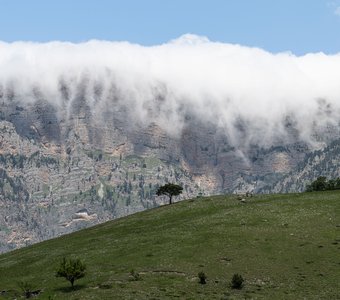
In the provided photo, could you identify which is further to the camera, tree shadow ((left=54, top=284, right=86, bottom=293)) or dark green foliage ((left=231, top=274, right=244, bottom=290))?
tree shadow ((left=54, top=284, right=86, bottom=293))

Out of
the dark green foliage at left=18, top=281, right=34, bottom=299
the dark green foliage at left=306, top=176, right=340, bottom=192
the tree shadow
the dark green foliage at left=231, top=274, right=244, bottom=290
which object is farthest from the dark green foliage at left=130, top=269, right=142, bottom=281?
the dark green foliage at left=306, top=176, right=340, bottom=192

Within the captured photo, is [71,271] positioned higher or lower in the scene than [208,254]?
higher

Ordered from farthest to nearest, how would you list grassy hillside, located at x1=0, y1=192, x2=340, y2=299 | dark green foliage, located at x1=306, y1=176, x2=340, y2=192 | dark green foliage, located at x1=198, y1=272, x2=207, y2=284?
dark green foliage, located at x1=306, y1=176, x2=340, y2=192 → dark green foliage, located at x1=198, y1=272, x2=207, y2=284 → grassy hillside, located at x1=0, y1=192, x2=340, y2=299

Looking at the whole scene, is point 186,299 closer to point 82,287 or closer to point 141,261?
point 82,287

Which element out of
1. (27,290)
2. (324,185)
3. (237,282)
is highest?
(237,282)

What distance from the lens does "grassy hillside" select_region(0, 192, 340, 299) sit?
61844mm

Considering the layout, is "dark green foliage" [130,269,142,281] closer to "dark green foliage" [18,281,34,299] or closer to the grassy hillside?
the grassy hillside

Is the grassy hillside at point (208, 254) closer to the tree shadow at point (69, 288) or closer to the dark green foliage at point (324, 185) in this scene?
the tree shadow at point (69, 288)

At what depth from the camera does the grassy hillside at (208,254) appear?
61844 millimetres

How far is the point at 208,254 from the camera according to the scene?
78.5m

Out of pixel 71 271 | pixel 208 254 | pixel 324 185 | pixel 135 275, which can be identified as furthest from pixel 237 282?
pixel 324 185

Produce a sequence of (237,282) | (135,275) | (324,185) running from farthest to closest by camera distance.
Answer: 1. (324,185)
2. (135,275)
3. (237,282)

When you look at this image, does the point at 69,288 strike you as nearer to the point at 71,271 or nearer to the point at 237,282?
the point at 71,271

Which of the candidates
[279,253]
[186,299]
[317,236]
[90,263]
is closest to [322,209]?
[317,236]
